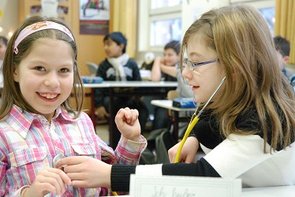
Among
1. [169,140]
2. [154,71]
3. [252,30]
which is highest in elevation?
[252,30]

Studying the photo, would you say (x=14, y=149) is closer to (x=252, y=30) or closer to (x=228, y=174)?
(x=228, y=174)

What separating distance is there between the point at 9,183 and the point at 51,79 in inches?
10.4

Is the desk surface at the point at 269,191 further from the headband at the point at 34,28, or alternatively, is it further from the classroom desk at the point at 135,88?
the classroom desk at the point at 135,88

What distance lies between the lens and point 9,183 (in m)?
0.93

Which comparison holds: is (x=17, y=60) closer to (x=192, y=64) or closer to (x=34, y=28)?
(x=34, y=28)

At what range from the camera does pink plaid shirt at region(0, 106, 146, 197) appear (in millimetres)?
925

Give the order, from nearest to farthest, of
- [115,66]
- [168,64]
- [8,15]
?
[168,64]
[115,66]
[8,15]

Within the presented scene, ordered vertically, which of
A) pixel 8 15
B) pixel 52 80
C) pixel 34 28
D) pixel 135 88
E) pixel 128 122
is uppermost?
pixel 8 15

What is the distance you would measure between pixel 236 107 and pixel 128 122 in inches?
12.6

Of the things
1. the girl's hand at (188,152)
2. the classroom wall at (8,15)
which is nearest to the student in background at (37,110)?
the girl's hand at (188,152)

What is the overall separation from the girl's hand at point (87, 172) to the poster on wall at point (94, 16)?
18.4 feet

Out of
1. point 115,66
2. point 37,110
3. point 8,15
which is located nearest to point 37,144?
point 37,110

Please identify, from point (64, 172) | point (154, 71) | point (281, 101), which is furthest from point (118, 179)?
point (154, 71)

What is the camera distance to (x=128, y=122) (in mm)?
1056
